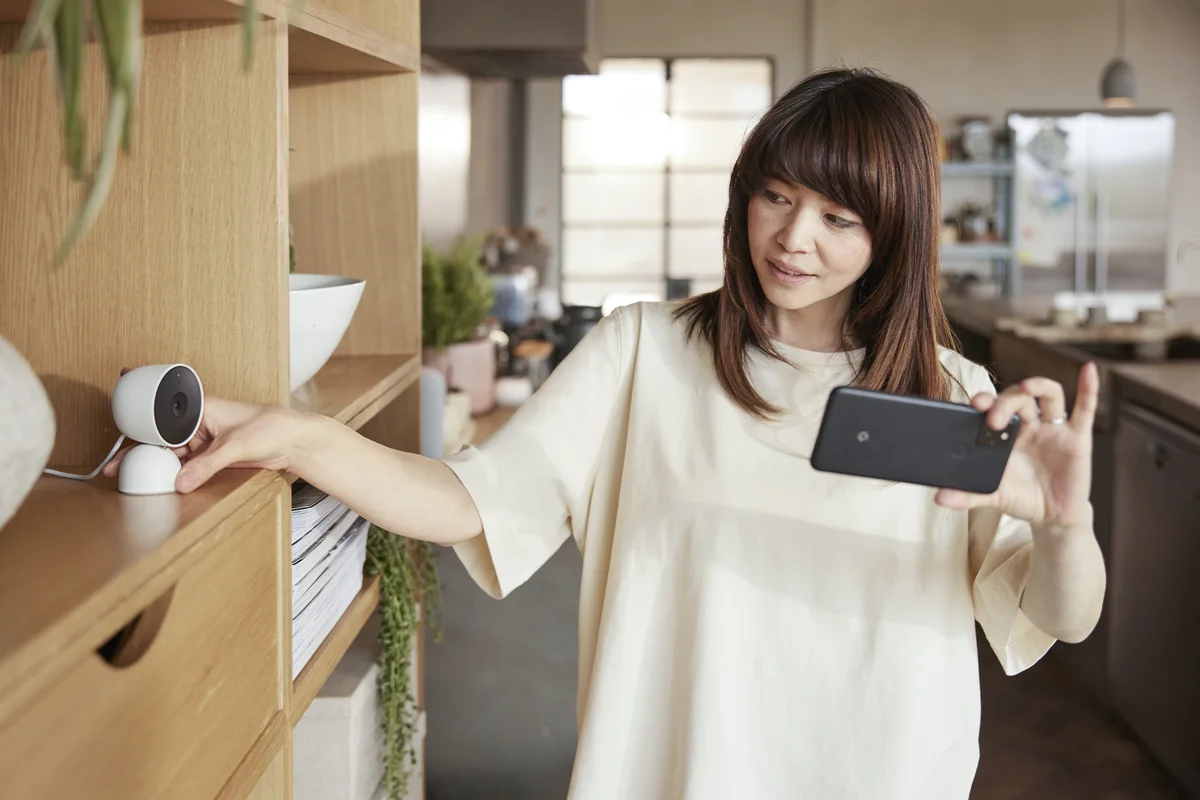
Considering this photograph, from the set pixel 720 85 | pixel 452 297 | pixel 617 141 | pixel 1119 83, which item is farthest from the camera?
pixel 617 141

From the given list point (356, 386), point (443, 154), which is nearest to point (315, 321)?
point (356, 386)

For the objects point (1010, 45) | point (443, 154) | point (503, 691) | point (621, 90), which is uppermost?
point (1010, 45)

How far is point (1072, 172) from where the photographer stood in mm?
8477

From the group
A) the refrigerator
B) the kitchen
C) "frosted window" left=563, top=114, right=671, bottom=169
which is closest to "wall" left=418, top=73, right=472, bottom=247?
the kitchen

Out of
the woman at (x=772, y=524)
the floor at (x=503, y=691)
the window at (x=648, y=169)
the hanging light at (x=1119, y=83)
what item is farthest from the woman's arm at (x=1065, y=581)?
the window at (x=648, y=169)

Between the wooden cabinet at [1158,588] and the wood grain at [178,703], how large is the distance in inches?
91.5

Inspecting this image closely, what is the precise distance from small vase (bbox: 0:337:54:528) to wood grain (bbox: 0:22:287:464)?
28cm

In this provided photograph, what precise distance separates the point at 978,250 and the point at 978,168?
0.55m

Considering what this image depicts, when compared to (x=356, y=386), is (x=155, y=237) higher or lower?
higher

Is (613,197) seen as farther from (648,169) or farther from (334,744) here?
(334,744)

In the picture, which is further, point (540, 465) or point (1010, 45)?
point (1010, 45)

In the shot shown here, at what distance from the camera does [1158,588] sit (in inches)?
114

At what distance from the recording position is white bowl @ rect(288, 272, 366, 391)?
122 centimetres

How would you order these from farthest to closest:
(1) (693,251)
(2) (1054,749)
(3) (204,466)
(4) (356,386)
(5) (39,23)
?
1. (1) (693,251)
2. (2) (1054,749)
3. (4) (356,386)
4. (3) (204,466)
5. (5) (39,23)
